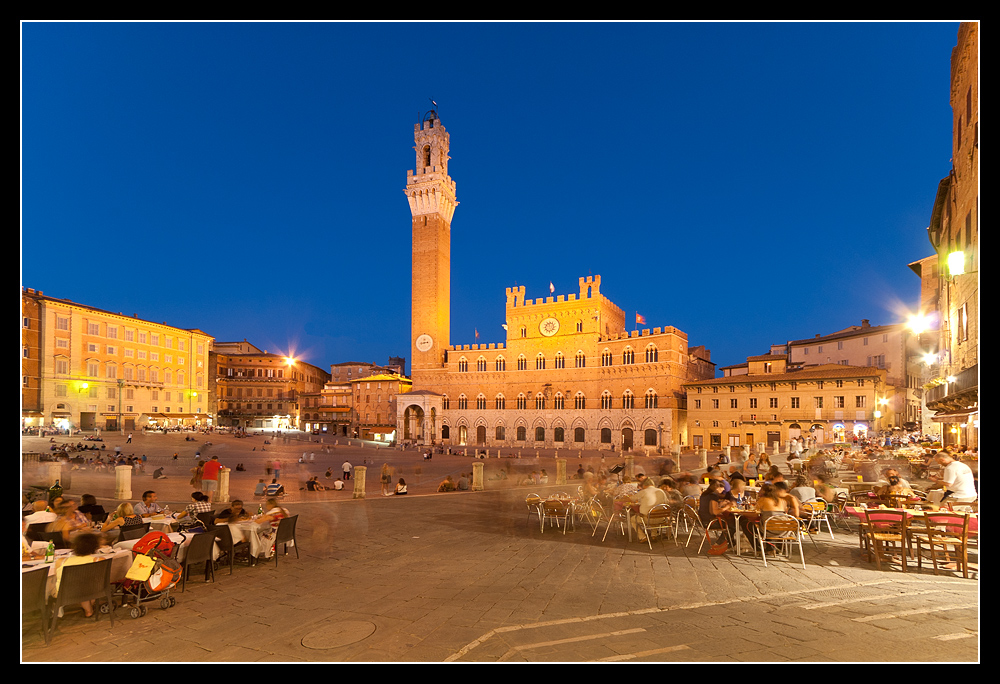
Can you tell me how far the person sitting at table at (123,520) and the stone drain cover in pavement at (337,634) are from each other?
13.2 ft

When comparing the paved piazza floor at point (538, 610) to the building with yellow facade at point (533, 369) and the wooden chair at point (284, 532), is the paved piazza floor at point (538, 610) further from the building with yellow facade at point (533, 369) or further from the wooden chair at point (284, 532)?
the building with yellow facade at point (533, 369)

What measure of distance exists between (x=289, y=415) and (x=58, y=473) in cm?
6671

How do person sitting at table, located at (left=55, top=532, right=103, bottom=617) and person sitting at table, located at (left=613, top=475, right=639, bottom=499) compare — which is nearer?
person sitting at table, located at (left=55, top=532, right=103, bottom=617)

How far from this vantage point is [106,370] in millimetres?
50812

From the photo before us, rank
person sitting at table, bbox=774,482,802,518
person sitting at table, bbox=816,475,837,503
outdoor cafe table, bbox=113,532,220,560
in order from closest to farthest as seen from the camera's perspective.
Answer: outdoor cafe table, bbox=113,532,220,560 → person sitting at table, bbox=774,482,802,518 → person sitting at table, bbox=816,475,837,503

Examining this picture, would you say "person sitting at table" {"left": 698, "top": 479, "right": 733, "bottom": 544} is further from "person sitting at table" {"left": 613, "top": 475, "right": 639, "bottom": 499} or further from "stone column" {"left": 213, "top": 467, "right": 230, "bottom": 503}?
"stone column" {"left": 213, "top": 467, "right": 230, "bottom": 503}

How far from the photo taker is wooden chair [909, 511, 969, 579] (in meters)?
6.21

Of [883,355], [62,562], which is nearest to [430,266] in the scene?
[883,355]

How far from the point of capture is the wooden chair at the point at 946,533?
6215 mm

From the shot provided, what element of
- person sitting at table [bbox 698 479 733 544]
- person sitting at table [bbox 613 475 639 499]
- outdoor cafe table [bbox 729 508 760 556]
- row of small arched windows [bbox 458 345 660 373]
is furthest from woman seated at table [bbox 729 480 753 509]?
row of small arched windows [bbox 458 345 660 373]

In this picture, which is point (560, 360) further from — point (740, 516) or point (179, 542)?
Result: point (179, 542)

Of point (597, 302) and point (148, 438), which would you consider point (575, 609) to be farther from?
point (597, 302)

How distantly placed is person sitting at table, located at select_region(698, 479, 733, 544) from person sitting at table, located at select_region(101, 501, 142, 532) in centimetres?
799
